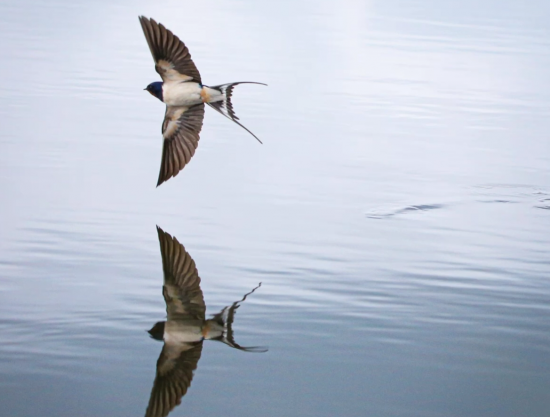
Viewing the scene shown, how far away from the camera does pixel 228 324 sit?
13.7 feet

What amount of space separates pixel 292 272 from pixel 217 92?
105cm

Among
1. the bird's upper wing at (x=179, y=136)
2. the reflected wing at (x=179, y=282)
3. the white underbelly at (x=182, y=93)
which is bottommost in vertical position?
the reflected wing at (x=179, y=282)

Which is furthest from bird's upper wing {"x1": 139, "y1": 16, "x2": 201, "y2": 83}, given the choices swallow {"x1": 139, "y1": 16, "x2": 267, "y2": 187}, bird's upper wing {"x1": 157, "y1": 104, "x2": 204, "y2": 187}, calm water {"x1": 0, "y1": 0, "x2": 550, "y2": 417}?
calm water {"x1": 0, "y1": 0, "x2": 550, "y2": 417}

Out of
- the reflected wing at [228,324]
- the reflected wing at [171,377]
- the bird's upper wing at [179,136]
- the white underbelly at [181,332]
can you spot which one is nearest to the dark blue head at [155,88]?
the bird's upper wing at [179,136]

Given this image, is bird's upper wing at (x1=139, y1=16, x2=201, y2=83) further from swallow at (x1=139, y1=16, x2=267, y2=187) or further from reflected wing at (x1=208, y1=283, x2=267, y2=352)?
reflected wing at (x1=208, y1=283, x2=267, y2=352)

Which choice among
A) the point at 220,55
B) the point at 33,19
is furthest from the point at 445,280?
the point at 33,19

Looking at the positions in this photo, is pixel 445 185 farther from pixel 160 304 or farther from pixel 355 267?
pixel 160 304

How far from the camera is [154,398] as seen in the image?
11.1ft

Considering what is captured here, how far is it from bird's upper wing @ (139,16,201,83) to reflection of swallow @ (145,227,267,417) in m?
0.89

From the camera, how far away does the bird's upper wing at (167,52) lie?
521cm

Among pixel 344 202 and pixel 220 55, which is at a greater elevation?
pixel 220 55

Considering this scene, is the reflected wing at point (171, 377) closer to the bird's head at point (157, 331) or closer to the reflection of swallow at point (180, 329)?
the reflection of swallow at point (180, 329)

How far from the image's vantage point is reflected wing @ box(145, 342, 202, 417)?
11.0ft

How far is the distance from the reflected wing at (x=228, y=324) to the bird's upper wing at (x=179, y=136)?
121 cm
